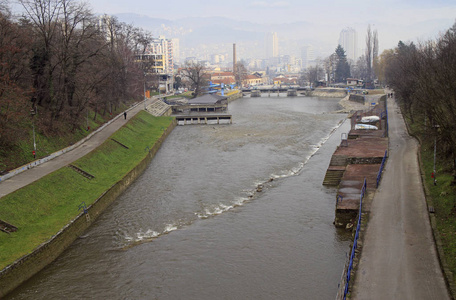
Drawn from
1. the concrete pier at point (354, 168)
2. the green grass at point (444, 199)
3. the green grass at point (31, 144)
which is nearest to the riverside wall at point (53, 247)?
the green grass at point (31, 144)

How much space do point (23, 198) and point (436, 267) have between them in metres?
21.1

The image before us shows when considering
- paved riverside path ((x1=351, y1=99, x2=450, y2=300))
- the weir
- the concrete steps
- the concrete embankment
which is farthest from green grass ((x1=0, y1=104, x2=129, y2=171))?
the concrete embankment

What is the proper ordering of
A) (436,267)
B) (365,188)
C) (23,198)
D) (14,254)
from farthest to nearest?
(365,188) → (23,198) → (14,254) → (436,267)

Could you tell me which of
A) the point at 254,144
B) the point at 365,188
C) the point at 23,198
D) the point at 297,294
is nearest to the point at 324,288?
the point at 297,294

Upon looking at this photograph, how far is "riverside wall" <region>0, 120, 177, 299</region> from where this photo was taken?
60.4 feet

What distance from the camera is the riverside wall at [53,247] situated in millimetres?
18406

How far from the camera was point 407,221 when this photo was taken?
21.2 meters

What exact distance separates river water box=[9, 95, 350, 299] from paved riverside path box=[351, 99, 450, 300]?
80.2 inches

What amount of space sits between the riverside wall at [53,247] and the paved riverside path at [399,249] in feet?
45.1

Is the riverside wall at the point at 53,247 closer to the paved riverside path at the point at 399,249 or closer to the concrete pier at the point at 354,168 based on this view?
the paved riverside path at the point at 399,249

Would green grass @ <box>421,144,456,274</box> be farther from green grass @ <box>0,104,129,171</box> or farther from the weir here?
the weir

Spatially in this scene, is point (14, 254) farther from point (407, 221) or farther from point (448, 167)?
point (448, 167)

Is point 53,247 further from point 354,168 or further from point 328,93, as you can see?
point 328,93

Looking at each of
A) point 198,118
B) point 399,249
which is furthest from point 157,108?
point 399,249
